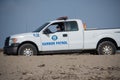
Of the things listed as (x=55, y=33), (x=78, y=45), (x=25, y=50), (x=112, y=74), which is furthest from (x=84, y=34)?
(x=112, y=74)

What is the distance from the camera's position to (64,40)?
983cm

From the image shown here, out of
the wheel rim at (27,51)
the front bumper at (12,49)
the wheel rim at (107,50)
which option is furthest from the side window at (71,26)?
the front bumper at (12,49)

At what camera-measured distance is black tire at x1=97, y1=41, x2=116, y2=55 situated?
1003cm

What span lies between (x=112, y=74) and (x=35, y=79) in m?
1.80

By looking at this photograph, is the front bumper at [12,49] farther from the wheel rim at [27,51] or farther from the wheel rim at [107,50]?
the wheel rim at [107,50]

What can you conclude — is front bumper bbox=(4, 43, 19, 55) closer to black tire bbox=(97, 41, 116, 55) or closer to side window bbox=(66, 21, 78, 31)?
side window bbox=(66, 21, 78, 31)

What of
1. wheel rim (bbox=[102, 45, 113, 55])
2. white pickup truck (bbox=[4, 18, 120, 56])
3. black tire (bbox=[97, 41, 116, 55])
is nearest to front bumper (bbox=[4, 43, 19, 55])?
white pickup truck (bbox=[4, 18, 120, 56])

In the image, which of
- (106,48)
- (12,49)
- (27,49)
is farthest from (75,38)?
(12,49)

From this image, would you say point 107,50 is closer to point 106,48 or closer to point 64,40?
point 106,48

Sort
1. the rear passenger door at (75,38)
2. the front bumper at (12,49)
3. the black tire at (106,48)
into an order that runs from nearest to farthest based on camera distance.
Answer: the front bumper at (12,49) → the rear passenger door at (75,38) → the black tire at (106,48)

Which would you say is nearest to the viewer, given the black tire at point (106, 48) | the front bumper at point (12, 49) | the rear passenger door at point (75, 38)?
the front bumper at point (12, 49)

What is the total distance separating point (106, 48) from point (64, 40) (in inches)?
73.0

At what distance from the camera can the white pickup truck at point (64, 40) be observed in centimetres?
967

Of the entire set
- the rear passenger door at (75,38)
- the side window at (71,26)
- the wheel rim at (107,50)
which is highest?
the side window at (71,26)
